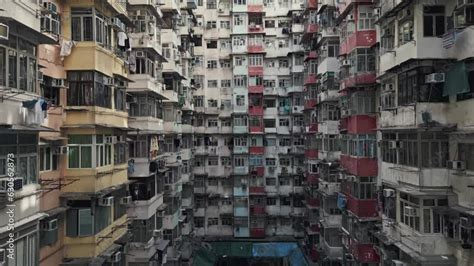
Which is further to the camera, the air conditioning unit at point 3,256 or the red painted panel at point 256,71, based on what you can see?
the red painted panel at point 256,71

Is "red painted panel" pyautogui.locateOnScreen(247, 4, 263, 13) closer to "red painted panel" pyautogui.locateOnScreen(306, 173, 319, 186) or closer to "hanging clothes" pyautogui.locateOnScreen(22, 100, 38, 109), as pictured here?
"red painted panel" pyautogui.locateOnScreen(306, 173, 319, 186)

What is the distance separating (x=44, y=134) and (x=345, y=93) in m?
13.2

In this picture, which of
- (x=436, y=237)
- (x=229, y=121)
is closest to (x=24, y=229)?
(x=436, y=237)

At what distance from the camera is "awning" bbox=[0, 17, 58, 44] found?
938cm

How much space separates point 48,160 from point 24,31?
14.8ft

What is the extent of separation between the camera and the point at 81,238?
14.2 metres

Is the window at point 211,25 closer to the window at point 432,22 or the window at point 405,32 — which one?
the window at point 405,32

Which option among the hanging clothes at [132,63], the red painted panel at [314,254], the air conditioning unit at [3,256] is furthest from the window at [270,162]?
the air conditioning unit at [3,256]

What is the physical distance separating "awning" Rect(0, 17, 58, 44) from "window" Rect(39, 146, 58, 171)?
135 inches

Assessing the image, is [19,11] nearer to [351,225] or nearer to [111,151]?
[111,151]

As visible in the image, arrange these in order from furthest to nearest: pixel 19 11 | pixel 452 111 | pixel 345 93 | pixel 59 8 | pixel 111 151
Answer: pixel 345 93 → pixel 111 151 → pixel 59 8 → pixel 452 111 → pixel 19 11

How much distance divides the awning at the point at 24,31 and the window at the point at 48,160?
3435mm

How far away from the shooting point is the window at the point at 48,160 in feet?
43.4

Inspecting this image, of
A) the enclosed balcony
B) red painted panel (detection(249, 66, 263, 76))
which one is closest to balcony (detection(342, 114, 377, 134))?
the enclosed balcony
